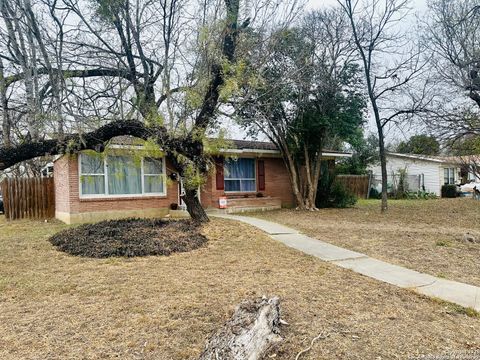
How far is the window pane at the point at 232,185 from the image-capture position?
17.6 meters

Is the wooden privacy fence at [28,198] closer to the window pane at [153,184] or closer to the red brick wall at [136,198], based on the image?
the red brick wall at [136,198]

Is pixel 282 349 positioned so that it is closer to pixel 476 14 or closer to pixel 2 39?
pixel 2 39

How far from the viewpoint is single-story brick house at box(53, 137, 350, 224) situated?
43.3 ft

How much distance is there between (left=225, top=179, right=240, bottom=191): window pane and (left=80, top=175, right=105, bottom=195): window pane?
5739 mm

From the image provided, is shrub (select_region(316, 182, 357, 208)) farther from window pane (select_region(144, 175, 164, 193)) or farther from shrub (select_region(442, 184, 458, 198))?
shrub (select_region(442, 184, 458, 198))

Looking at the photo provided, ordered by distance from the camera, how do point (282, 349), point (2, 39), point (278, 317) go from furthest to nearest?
point (2, 39) → point (278, 317) → point (282, 349)

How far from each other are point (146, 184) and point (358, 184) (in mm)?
16622

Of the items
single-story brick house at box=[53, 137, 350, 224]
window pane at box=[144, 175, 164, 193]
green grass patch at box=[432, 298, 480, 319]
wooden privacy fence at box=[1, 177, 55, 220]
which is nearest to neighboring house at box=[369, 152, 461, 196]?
single-story brick house at box=[53, 137, 350, 224]

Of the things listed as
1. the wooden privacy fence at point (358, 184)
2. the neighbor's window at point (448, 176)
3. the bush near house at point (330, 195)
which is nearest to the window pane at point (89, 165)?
the bush near house at point (330, 195)

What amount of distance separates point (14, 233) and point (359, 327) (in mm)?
10628

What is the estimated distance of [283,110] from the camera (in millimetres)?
15992

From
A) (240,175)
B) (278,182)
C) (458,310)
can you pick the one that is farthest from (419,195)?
(458,310)

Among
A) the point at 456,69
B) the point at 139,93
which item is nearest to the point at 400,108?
the point at 456,69

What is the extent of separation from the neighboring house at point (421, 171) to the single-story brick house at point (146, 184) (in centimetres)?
1299
